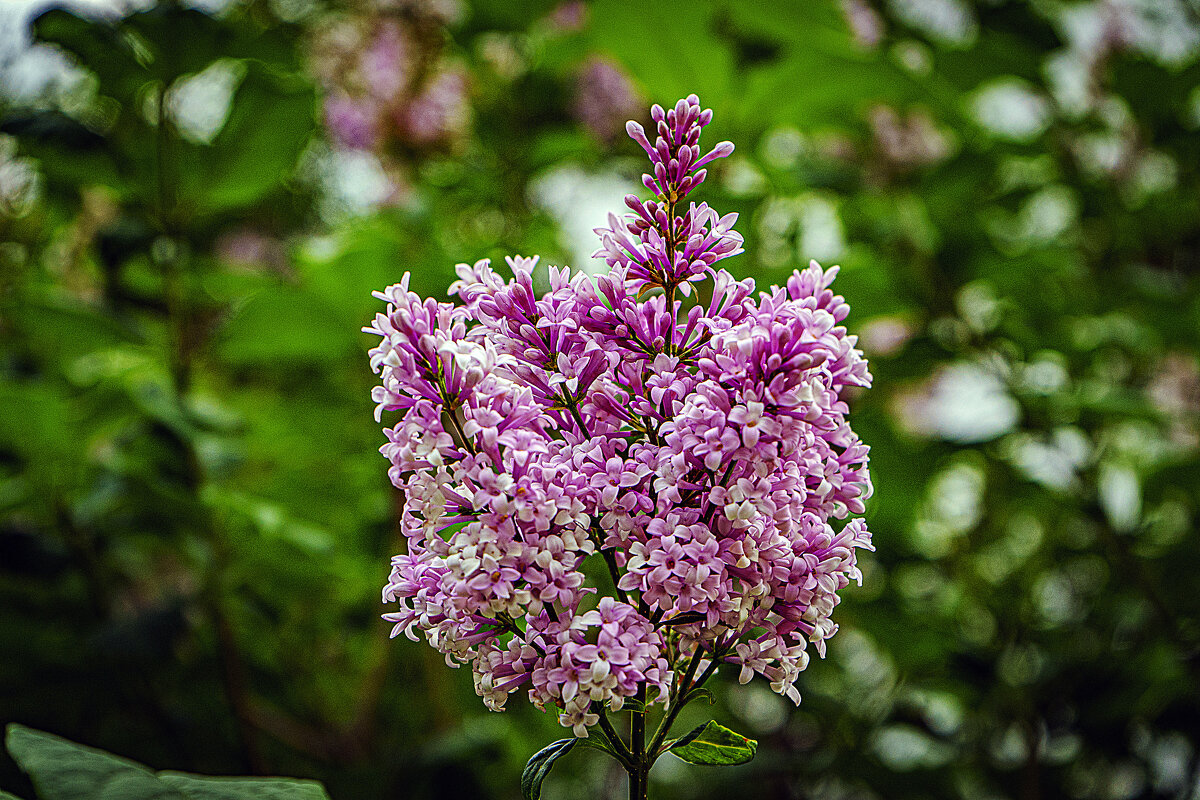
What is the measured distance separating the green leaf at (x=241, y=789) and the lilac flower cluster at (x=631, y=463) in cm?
13

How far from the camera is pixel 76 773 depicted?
1.53ft

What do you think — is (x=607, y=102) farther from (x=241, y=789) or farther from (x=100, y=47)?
(x=241, y=789)

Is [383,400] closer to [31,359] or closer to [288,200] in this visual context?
[31,359]

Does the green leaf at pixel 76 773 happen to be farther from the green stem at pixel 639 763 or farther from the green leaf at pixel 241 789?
the green stem at pixel 639 763

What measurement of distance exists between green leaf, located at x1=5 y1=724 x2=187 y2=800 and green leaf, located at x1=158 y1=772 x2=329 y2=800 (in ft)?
0.04

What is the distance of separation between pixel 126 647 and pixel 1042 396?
112 cm

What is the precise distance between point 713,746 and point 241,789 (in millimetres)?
263

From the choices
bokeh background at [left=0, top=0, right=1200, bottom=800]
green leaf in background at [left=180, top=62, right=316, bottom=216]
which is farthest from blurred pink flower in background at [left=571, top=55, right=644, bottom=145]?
green leaf in background at [left=180, top=62, right=316, bottom=216]

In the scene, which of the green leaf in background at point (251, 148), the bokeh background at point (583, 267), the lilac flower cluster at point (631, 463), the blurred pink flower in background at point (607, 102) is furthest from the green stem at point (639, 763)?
the blurred pink flower in background at point (607, 102)

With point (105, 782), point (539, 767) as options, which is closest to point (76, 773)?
point (105, 782)

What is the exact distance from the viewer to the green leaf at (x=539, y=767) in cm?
45

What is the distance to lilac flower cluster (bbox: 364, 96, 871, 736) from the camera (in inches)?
16.2

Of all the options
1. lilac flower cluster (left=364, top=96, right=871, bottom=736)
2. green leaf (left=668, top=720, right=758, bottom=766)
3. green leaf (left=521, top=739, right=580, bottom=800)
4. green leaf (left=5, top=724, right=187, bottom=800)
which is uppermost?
lilac flower cluster (left=364, top=96, right=871, bottom=736)

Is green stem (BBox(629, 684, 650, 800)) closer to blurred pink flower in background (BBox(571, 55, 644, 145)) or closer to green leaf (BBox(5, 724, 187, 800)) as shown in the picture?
green leaf (BBox(5, 724, 187, 800))
